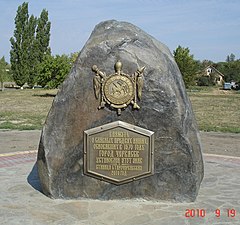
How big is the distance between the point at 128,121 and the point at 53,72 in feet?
94.5

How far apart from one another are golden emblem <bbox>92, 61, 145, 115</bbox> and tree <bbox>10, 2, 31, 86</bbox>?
144 feet

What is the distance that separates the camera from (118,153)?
17.6 ft

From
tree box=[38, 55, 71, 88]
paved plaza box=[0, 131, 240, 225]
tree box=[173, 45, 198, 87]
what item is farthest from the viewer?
tree box=[173, 45, 198, 87]

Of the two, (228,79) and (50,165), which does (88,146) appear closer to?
(50,165)

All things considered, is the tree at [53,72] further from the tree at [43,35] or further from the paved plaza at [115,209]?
the paved plaza at [115,209]

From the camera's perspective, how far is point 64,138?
5.36 metres

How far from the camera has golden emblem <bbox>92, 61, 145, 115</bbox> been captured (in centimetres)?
515

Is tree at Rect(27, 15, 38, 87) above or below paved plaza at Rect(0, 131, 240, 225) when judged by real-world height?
above

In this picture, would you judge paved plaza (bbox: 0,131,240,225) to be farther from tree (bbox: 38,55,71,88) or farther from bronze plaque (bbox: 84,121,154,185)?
tree (bbox: 38,55,71,88)

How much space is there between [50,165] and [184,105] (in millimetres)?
2129

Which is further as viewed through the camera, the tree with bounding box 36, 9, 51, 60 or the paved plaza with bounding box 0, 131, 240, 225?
the tree with bounding box 36, 9, 51, 60

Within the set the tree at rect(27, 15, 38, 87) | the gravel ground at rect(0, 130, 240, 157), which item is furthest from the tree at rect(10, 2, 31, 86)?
the gravel ground at rect(0, 130, 240, 157)

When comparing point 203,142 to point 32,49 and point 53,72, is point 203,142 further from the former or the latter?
point 32,49
